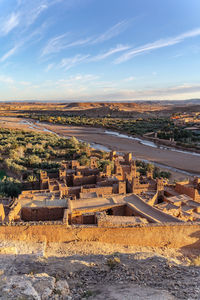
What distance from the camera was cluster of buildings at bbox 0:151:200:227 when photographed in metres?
9.69

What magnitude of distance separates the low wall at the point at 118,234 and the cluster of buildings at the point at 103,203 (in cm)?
24

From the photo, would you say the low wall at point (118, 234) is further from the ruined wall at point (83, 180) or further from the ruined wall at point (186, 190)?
the ruined wall at point (83, 180)

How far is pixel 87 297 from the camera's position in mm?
5172

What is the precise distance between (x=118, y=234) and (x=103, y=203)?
2.65 m

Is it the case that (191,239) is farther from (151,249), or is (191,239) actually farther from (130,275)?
(130,275)

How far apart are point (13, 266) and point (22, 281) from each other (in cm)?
139

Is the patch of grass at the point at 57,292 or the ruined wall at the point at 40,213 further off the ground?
the patch of grass at the point at 57,292

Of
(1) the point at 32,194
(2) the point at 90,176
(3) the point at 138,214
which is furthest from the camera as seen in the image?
(2) the point at 90,176

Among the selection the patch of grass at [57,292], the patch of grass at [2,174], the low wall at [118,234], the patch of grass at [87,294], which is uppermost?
the patch of grass at [57,292]

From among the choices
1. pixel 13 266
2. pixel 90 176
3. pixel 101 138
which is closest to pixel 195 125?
pixel 101 138

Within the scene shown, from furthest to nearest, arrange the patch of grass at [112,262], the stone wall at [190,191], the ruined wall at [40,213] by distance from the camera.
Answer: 1. the stone wall at [190,191]
2. the ruined wall at [40,213]
3. the patch of grass at [112,262]

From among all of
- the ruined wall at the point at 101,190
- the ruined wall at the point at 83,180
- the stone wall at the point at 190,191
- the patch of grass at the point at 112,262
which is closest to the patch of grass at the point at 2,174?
the ruined wall at the point at 83,180

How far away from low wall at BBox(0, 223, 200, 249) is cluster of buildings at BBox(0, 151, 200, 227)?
0.24 m

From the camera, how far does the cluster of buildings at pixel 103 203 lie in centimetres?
969
